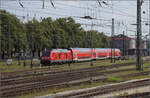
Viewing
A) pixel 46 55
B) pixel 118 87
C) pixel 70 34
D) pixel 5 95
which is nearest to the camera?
pixel 5 95

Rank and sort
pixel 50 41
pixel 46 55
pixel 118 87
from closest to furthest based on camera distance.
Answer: pixel 118 87
pixel 46 55
pixel 50 41

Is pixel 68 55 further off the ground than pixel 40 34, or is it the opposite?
pixel 40 34

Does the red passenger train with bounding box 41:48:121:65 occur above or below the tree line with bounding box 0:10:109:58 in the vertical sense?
below

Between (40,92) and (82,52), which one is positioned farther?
(82,52)

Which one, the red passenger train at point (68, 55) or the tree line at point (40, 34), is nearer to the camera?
the red passenger train at point (68, 55)

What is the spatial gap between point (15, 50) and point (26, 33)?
201 inches

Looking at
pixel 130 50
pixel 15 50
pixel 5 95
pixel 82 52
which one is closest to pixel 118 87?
pixel 5 95

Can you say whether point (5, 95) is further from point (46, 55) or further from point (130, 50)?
point (130, 50)

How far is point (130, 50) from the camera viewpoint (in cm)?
9456

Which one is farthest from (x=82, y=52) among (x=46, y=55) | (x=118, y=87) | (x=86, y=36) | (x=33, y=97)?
(x=33, y=97)

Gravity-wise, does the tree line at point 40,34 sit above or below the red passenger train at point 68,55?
above

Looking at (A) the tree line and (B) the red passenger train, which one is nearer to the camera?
(B) the red passenger train

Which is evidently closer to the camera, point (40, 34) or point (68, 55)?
point (68, 55)

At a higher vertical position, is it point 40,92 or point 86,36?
point 86,36
